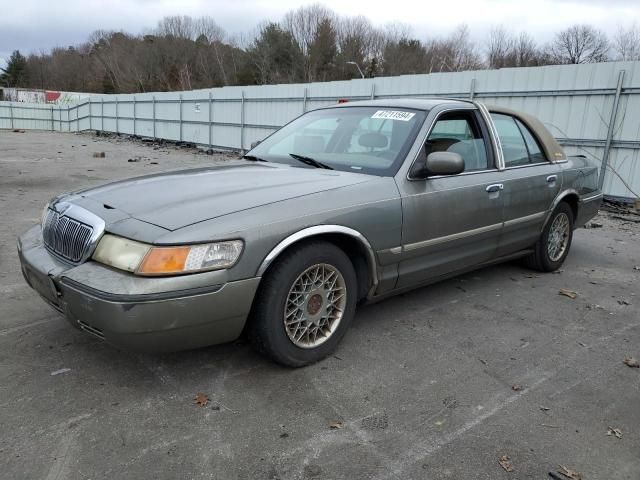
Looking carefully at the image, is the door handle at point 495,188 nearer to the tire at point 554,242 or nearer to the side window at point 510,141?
the side window at point 510,141

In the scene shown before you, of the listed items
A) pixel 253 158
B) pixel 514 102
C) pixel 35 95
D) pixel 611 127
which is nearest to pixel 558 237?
pixel 253 158

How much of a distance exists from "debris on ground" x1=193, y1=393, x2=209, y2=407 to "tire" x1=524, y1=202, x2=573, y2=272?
3.57 metres

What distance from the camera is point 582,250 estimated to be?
639 cm

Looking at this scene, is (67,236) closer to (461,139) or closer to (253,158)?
(253,158)

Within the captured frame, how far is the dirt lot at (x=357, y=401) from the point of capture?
2320 mm

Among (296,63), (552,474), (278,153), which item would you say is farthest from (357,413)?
(296,63)

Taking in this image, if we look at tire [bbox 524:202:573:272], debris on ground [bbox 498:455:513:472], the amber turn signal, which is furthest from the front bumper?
tire [bbox 524:202:573:272]

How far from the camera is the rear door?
439 centimetres

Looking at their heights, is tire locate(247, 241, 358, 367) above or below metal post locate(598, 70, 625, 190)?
below

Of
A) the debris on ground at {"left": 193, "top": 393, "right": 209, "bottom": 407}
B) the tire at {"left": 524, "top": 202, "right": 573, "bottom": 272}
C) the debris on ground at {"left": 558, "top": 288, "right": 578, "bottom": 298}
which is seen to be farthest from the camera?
the tire at {"left": 524, "top": 202, "right": 573, "bottom": 272}

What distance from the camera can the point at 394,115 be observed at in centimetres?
395

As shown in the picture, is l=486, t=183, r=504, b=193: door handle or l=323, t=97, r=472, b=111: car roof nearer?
l=323, t=97, r=472, b=111: car roof

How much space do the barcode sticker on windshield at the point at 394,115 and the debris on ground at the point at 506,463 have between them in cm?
238

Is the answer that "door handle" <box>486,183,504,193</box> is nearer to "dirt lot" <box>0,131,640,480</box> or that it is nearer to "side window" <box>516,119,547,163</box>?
"side window" <box>516,119,547,163</box>
